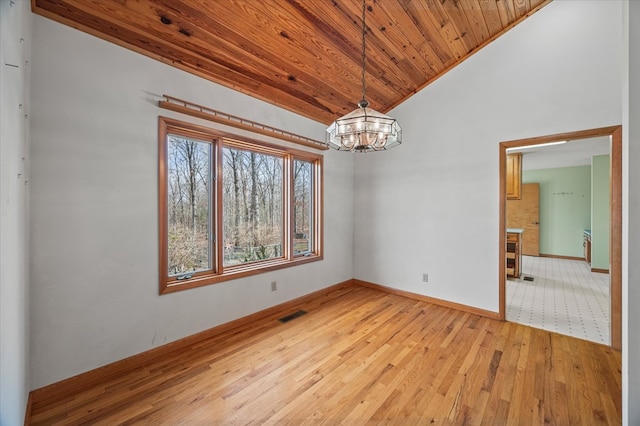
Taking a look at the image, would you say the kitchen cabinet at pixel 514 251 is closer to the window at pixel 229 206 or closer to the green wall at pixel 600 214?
the green wall at pixel 600 214

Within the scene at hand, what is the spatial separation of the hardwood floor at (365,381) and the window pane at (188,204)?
833 millimetres

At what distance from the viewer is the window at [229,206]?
2473mm

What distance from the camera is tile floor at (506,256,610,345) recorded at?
2.87 metres

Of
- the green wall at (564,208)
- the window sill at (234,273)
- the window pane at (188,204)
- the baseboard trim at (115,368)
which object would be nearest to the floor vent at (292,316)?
the baseboard trim at (115,368)

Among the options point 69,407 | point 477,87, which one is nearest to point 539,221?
point 477,87

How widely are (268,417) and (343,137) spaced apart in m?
1.98

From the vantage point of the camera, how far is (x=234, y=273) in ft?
9.41

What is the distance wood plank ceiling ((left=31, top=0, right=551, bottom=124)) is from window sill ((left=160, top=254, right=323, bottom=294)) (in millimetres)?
2007

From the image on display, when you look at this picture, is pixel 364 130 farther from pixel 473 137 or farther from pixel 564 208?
pixel 564 208

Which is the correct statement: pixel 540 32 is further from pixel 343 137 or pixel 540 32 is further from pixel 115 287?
pixel 115 287

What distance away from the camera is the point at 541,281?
4.64 metres

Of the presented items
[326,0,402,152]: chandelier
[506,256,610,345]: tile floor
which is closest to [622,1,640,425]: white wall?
[326,0,402,152]: chandelier

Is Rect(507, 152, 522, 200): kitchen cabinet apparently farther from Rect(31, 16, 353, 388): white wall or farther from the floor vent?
Rect(31, 16, 353, 388): white wall

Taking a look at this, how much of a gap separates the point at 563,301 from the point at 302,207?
3.93 meters
